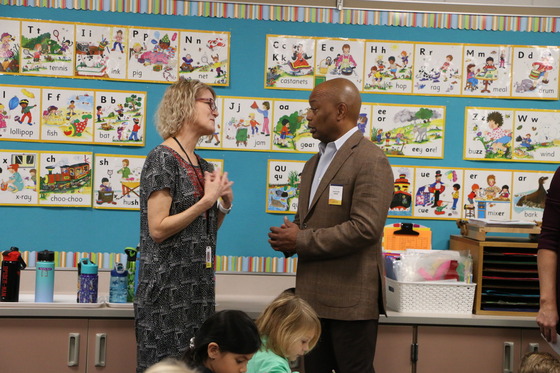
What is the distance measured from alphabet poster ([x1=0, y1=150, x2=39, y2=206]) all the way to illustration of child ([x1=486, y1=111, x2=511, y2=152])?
8.56 feet

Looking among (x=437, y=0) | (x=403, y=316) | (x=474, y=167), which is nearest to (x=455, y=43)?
(x=437, y=0)

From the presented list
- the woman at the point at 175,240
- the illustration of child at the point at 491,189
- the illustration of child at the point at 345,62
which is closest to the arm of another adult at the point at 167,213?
the woman at the point at 175,240

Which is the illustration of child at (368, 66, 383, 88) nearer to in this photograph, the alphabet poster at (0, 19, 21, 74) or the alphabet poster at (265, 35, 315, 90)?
the alphabet poster at (265, 35, 315, 90)

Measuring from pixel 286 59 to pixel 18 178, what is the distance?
165 centimetres

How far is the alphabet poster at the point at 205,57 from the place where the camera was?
3713 millimetres

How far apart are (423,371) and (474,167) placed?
124cm

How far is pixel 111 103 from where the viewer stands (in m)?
3.70

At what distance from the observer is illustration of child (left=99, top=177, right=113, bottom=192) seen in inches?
145

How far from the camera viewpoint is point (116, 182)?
3689 millimetres

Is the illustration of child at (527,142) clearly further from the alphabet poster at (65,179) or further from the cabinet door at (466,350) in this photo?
the alphabet poster at (65,179)

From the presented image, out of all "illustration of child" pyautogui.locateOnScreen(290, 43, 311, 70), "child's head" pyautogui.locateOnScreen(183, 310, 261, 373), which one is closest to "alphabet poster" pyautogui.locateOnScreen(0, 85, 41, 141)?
"illustration of child" pyautogui.locateOnScreen(290, 43, 311, 70)

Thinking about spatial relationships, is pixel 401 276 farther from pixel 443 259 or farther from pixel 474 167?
pixel 474 167

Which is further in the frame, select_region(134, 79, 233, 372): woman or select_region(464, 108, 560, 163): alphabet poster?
select_region(464, 108, 560, 163): alphabet poster

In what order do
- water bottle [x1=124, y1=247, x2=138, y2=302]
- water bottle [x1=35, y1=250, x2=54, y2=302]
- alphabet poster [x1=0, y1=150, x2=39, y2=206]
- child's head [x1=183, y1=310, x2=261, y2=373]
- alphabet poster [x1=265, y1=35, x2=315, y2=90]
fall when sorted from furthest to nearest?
alphabet poster [x1=265, y1=35, x2=315, y2=90] → alphabet poster [x1=0, y1=150, x2=39, y2=206] → water bottle [x1=124, y1=247, x2=138, y2=302] → water bottle [x1=35, y1=250, x2=54, y2=302] → child's head [x1=183, y1=310, x2=261, y2=373]
